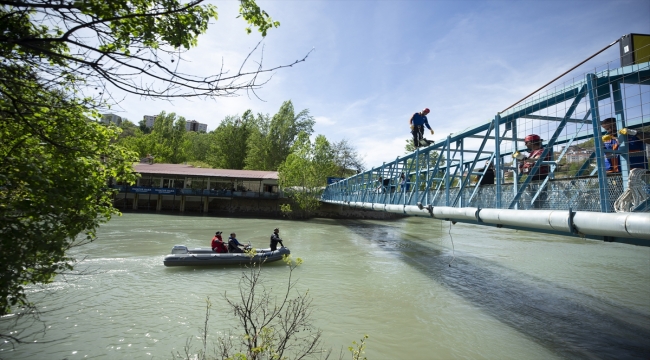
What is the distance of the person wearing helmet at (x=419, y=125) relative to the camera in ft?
32.4

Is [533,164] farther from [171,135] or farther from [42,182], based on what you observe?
[171,135]

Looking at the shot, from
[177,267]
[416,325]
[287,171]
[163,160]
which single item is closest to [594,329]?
[416,325]

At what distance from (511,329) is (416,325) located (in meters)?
2.16

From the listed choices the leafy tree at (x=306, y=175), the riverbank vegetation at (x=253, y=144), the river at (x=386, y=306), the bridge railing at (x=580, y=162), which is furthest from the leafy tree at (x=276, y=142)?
the bridge railing at (x=580, y=162)

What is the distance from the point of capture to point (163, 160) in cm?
4894

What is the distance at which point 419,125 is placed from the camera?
9.93 meters

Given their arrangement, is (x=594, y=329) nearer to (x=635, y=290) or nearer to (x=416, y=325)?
(x=416, y=325)

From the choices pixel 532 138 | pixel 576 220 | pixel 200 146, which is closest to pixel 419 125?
pixel 532 138

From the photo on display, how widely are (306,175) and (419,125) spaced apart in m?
24.8

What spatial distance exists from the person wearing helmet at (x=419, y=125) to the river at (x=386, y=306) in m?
4.67

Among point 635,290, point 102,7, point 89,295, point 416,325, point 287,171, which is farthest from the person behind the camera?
point 287,171

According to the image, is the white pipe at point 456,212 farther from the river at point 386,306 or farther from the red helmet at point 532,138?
the river at point 386,306

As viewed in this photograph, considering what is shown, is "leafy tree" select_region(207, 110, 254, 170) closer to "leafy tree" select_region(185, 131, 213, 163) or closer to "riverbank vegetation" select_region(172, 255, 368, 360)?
"leafy tree" select_region(185, 131, 213, 163)

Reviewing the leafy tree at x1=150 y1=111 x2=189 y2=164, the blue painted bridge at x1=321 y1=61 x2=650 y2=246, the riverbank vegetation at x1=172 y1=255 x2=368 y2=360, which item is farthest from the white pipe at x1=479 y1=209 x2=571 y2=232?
the leafy tree at x1=150 y1=111 x2=189 y2=164
